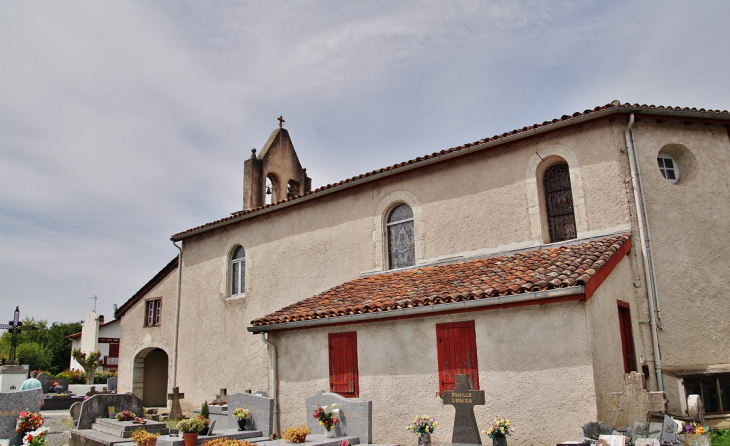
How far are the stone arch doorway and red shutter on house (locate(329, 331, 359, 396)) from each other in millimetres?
11492

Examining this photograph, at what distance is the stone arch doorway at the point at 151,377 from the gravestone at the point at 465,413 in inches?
579

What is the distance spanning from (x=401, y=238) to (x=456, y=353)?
15.5 feet

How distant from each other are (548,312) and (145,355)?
16.8 m

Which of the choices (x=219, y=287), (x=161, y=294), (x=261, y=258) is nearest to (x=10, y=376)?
(x=161, y=294)

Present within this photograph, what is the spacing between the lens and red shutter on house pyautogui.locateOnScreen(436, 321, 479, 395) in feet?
31.6

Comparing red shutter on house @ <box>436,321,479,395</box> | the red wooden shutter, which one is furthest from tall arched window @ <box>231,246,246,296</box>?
the red wooden shutter

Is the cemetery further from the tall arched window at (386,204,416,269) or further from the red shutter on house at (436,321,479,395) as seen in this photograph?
the tall arched window at (386,204,416,269)

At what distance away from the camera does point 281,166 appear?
20422 millimetres

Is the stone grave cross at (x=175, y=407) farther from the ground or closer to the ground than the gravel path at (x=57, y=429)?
farther from the ground

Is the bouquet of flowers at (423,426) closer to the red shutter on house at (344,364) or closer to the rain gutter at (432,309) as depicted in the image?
the rain gutter at (432,309)

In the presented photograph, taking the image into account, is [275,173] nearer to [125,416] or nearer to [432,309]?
[125,416]

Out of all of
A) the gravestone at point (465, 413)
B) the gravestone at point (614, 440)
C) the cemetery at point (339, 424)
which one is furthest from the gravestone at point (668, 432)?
the gravestone at point (465, 413)

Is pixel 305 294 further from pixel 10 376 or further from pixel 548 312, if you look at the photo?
pixel 10 376

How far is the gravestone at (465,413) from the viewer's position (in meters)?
8.69
